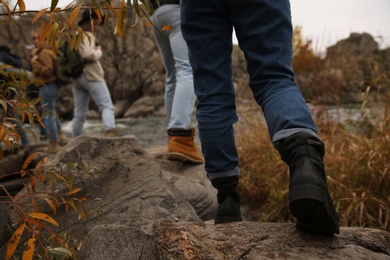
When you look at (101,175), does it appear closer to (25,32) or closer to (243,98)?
(243,98)

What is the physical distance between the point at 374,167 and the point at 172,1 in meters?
1.62

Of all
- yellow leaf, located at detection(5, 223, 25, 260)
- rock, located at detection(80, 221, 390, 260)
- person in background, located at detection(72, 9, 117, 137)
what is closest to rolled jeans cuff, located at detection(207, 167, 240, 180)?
rock, located at detection(80, 221, 390, 260)

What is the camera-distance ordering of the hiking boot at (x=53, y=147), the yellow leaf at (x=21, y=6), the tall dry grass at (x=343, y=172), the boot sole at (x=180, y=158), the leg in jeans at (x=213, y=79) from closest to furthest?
the yellow leaf at (x=21, y=6) < the leg in jeans at (x=213, y=79) < the tall dry grass at (x=343, y=172) < the boot sole at (x=180, y=158) < the hiking boot at (x=53, y=147)

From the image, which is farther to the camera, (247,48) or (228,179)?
(228,179)

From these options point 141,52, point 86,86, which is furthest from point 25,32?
point 86,86

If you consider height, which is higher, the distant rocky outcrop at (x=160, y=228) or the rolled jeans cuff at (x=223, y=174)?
the rolled jeans cuff at (x=223, y=174)

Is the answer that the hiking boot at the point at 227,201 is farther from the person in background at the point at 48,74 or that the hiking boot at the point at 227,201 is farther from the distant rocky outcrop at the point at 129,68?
the distant rocky outcrop at the point at 129,68

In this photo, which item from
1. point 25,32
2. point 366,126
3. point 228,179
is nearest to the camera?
point 228,179

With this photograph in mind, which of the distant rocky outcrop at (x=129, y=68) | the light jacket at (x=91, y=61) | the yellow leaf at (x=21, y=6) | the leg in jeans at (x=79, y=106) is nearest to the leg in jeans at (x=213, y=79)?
the yellow leaf at (x=21, y=6)

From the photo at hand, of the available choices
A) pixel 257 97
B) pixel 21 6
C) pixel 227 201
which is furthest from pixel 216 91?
pixel 21 6

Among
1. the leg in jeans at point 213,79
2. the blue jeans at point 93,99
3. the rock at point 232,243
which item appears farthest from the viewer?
the blue jeans at point 93,99

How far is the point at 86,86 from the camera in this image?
4.14 meters

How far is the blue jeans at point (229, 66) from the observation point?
1249mm

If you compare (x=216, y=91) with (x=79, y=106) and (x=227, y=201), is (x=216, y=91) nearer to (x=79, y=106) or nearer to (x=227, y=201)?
(x=227, y=201)
